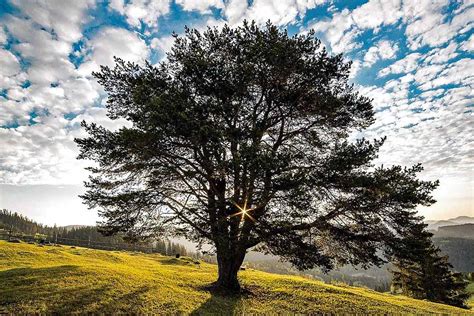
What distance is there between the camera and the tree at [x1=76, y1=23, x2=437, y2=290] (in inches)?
542

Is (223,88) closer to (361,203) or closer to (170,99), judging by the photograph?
(170,99)

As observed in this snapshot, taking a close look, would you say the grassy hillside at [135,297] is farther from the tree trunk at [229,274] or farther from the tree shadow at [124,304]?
the tree trunk at [229,274]

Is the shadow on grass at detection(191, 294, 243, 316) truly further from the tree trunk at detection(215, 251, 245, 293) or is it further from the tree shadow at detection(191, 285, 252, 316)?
the tree trunk at detection(215, 251, 245, 293)

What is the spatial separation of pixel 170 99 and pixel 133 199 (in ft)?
17.7

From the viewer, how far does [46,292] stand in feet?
45.2

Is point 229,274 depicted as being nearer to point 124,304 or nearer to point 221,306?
point 221,306

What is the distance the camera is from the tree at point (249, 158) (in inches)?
542

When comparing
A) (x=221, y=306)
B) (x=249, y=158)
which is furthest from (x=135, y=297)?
(x=249, y=158)

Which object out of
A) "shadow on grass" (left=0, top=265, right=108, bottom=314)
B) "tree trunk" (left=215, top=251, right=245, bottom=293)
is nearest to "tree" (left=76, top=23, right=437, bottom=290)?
"tree trunk" (left=215, top=251, right=245, bottom=293)

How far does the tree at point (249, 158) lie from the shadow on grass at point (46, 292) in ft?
10.6

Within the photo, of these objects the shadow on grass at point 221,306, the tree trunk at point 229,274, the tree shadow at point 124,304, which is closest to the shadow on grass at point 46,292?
the tree shadow at point 124,304

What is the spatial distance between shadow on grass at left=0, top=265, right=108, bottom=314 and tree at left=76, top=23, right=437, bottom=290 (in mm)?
3218

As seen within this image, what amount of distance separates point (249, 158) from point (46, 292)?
35.6 feet

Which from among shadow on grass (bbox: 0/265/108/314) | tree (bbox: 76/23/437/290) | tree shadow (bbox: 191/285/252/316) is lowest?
tree shadow (bbox: 191/285/252/316)
